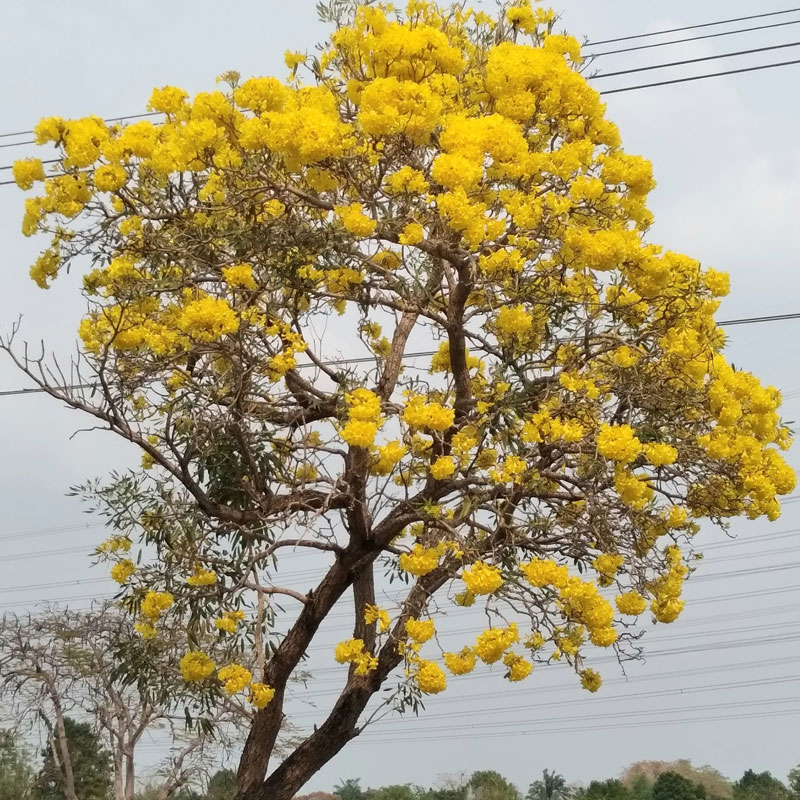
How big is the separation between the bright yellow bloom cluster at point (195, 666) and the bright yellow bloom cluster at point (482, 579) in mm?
1442

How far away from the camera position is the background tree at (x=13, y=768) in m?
15.8

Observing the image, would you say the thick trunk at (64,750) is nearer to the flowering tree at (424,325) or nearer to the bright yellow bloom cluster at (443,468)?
the flowering tree at (424,325)

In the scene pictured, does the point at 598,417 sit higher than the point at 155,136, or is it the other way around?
the point at 155,136

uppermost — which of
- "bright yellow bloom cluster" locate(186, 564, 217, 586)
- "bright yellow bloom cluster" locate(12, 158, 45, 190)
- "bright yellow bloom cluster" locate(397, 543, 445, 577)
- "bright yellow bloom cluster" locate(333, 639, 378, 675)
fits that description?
"bright yellow bloom cluster" locate(12, 158, 45, 190)

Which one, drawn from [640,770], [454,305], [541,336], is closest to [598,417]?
[541,336]

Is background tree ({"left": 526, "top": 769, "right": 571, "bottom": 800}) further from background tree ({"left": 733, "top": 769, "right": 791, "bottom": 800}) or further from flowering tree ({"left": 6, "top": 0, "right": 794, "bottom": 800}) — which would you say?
flowering tree ({"left": 6, "top": 0, "right": 794, "bottom": 800})

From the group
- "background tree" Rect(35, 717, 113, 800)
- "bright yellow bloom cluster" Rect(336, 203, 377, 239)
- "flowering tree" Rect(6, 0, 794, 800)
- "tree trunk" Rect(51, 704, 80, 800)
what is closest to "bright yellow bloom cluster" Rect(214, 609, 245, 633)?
"flowering tree" Rect(6, 0, 794, 800)

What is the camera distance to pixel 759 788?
12.5 metres

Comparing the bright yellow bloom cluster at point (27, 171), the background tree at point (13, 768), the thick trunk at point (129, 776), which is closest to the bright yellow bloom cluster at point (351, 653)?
the bright yellow bloom cluster at point (27, 171)

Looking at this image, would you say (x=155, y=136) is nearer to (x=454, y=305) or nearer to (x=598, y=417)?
(x=454, y=305)

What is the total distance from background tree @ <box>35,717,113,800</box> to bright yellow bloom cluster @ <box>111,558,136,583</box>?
10.6 m

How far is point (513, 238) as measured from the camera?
4.77 metres

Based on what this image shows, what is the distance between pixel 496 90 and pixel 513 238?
776mm

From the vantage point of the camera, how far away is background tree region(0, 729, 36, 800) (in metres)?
15.8
